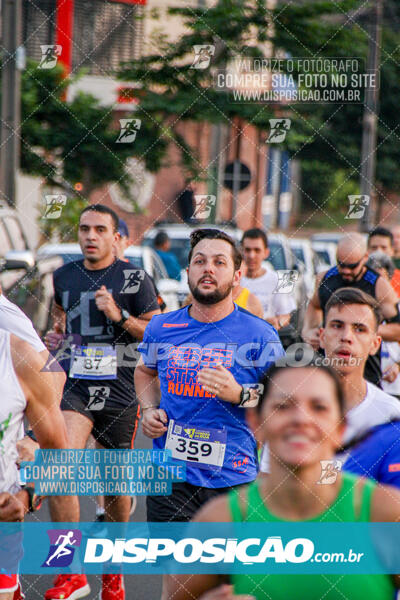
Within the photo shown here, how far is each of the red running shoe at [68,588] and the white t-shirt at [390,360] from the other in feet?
10.6

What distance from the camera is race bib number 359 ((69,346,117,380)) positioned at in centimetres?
588

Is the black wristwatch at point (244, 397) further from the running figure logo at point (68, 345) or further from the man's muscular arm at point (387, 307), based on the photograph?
the man's muscular arm at point (387, 307)

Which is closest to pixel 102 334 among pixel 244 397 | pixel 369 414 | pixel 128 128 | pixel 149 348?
pixel 149 348

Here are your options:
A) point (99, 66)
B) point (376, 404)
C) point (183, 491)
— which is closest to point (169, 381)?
point (183, 491)

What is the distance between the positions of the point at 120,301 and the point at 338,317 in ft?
6.73

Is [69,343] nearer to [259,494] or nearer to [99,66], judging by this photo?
[259,494]

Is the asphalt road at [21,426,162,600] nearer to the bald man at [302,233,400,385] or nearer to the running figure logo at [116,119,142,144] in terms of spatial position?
the bald man at [302,233,400,385]

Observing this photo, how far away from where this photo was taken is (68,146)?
69.3ft

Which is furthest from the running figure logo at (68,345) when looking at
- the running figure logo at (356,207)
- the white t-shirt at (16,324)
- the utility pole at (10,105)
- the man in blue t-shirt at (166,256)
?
the utility pole at (10,105)

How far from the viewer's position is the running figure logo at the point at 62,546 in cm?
486

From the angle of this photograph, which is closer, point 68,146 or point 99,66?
point 68,146

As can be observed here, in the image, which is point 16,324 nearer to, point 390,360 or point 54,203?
point 54,203

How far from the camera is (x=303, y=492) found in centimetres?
254

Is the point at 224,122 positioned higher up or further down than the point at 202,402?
higher up
